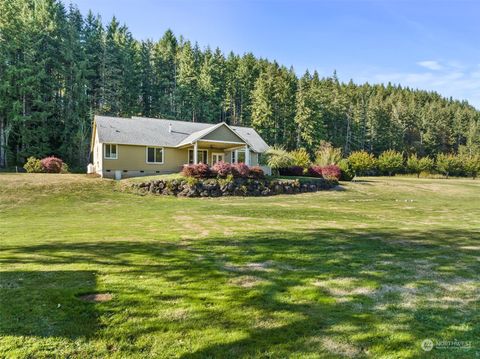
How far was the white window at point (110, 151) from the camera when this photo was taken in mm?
26516

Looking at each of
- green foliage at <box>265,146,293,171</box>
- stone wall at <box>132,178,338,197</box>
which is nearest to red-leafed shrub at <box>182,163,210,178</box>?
stone wall at <box>132,178,338,197</box>

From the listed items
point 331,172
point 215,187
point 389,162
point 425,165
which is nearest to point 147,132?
point 215,187

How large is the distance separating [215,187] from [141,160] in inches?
369

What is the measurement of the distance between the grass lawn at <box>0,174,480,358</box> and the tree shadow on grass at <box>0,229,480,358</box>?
0.02 m

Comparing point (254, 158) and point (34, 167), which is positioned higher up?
point (254, 158)

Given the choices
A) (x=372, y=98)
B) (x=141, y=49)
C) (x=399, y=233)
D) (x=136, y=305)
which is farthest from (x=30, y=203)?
(x=372, y=98)

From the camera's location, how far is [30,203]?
16.6 metres

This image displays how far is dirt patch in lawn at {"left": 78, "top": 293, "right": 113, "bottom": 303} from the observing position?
4066mm

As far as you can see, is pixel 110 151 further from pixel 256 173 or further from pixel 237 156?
pixel 256 173

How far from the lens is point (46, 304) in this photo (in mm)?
3898

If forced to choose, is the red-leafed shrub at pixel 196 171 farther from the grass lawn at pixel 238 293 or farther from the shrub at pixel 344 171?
the shrub at pixel 344 171

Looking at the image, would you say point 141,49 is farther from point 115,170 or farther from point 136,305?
point 136,305

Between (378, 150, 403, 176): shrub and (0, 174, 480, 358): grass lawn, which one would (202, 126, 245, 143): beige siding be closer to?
(0, 174, 480, 358): grass lawn

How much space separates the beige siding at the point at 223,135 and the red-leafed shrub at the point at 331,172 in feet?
28.6
